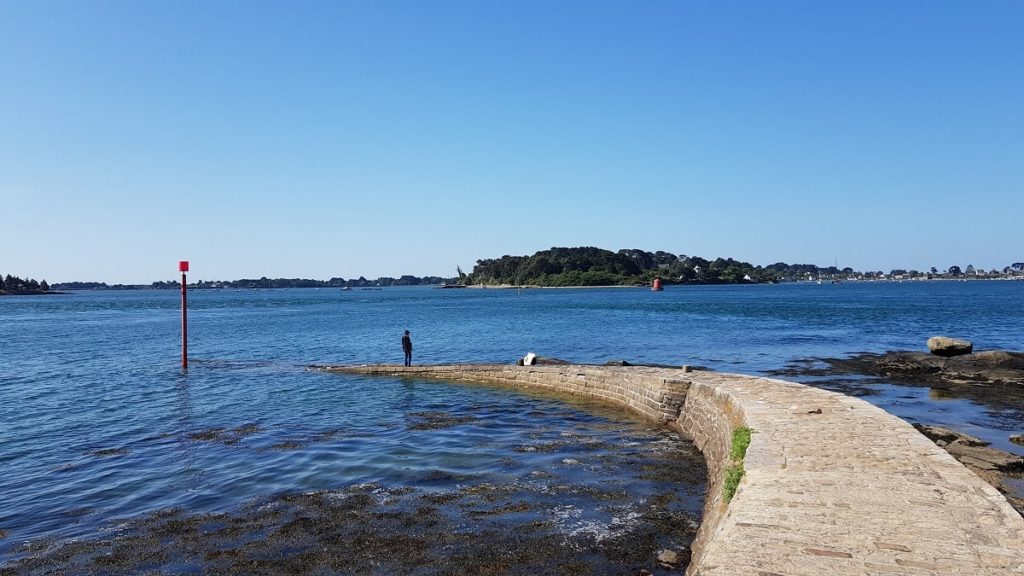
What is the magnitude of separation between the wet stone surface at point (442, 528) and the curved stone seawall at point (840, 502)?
2.74 ft

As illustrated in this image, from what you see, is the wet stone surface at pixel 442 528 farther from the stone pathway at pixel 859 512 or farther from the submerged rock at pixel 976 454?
the submerged rock at pixel 976 454

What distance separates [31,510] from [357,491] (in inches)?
220

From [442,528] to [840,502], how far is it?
550 centimetres

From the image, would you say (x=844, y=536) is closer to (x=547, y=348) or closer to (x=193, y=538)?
(x=193, y=538)

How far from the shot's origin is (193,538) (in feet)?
31.9

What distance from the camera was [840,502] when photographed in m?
7.74

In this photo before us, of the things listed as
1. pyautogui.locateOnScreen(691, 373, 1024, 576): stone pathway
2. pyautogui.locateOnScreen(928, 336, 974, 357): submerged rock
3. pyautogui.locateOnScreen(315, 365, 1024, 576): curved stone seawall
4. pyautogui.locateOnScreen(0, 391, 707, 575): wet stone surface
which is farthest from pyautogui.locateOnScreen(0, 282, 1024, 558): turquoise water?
pyautogui.locateOnScreen(928, 336, 974, 357): submerged rock

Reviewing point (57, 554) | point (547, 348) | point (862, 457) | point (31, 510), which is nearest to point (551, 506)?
point (862, 457)

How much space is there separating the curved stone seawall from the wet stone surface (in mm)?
837

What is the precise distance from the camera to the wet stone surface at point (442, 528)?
868 cm

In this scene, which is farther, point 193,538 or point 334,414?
point 334,414

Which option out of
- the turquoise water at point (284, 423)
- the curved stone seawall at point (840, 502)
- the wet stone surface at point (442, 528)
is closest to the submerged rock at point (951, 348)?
the turquoise water at point (284, 423)

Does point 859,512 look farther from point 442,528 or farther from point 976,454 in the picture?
point 976,454

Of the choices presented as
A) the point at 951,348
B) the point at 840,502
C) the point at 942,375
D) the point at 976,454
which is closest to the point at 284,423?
the point at 840,502
